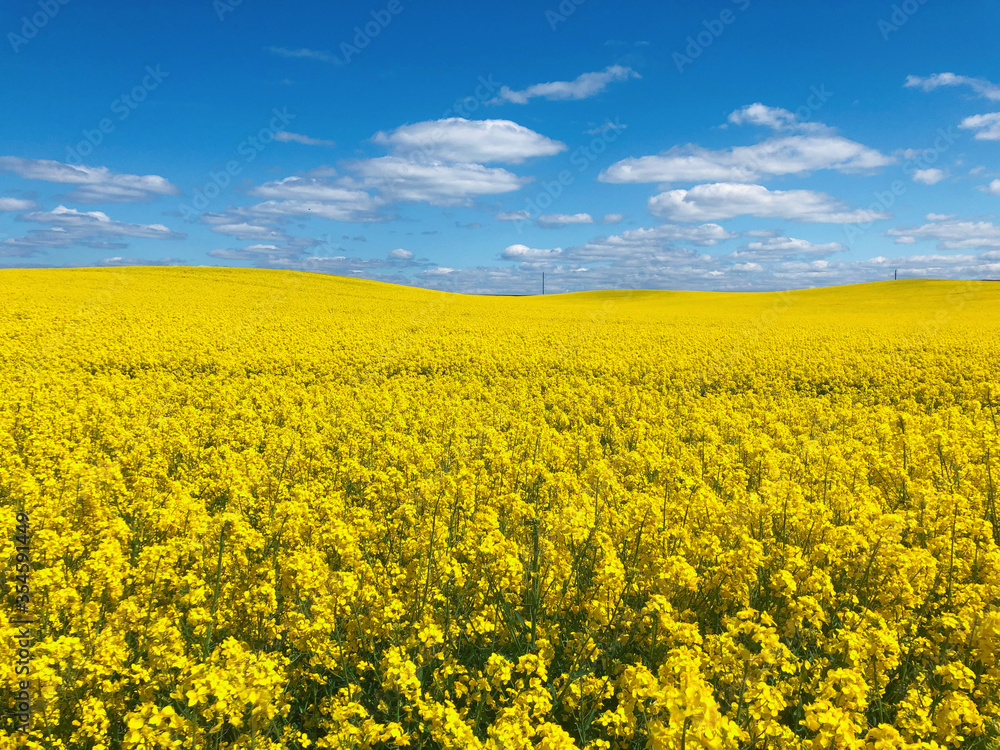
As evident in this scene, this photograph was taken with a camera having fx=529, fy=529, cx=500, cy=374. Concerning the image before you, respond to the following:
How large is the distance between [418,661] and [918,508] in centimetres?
590

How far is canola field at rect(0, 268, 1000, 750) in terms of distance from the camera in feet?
10.5

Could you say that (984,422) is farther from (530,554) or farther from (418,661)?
(418,661)

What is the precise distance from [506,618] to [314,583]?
5.16ft

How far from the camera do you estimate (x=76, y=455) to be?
711 centimetres

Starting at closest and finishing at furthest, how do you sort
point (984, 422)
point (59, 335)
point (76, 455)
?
1. point (76, 455)
2. point (984, 422)
3. point (59, 335)

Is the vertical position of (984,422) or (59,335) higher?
(59,335)

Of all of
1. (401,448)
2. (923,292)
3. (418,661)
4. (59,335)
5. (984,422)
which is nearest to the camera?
(418,661)

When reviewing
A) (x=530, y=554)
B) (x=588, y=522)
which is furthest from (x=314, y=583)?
(x=588, y=522)

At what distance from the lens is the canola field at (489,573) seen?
3.20 meters

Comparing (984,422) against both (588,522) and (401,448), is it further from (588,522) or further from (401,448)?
(401,448)

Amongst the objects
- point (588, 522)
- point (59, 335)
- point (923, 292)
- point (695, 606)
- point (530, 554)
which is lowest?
point (695, 606)

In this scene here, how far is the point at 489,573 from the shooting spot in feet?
15.3

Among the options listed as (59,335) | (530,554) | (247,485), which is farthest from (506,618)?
(59,335)

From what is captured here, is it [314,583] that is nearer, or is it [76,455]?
[314,583]
